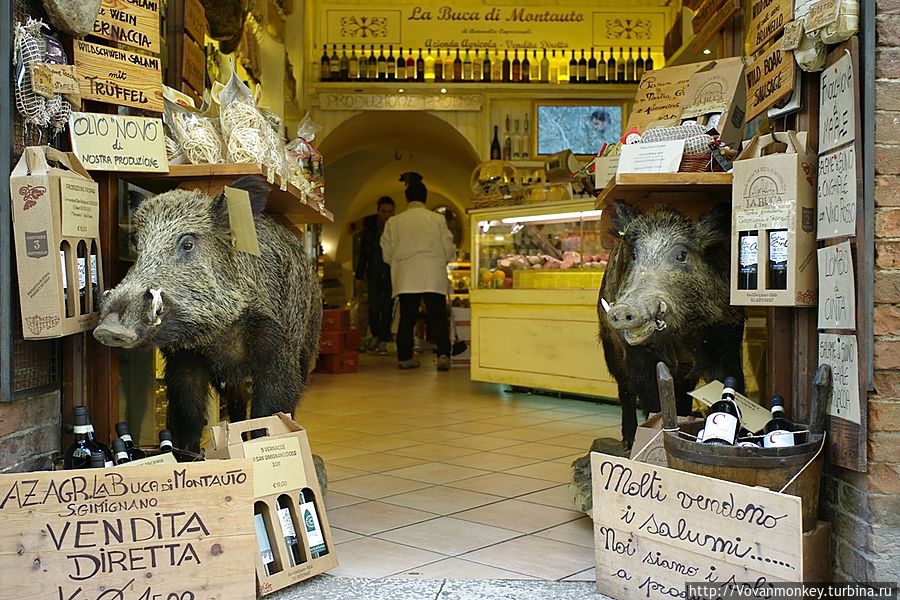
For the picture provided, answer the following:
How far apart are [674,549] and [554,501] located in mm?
1298

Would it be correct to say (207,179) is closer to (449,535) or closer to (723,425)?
(449,535)

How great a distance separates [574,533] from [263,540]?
112 centimetres

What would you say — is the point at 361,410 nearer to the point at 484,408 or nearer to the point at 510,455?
the point at 484,408

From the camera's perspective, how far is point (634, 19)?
31.1ft

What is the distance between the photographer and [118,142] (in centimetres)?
272

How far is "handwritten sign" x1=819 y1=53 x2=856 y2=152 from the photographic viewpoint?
2.17 m

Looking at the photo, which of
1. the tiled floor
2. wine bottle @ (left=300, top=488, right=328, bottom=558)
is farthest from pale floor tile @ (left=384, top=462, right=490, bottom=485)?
wine bottle @ (left=300, top=488, right=328, bottom=558)

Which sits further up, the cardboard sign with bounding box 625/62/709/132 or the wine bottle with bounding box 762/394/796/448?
the cardboard sign with bounding box 625/62/709/132

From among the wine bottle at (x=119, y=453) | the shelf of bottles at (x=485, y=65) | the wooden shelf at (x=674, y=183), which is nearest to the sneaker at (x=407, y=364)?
the shelf of bottles at (x=485, y=65)

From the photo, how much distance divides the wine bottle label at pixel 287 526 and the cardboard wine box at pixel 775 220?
4.81 feet

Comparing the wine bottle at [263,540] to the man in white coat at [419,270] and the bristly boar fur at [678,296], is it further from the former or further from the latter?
the man in white coat at [419,270]

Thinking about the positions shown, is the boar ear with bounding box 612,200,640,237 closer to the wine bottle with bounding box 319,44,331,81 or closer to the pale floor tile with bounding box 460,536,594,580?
the pale floor tile with bounding box 460,536,594,580

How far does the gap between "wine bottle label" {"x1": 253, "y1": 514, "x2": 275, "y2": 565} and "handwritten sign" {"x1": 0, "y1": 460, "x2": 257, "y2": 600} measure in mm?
197

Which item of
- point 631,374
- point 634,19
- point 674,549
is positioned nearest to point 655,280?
point 631,374
